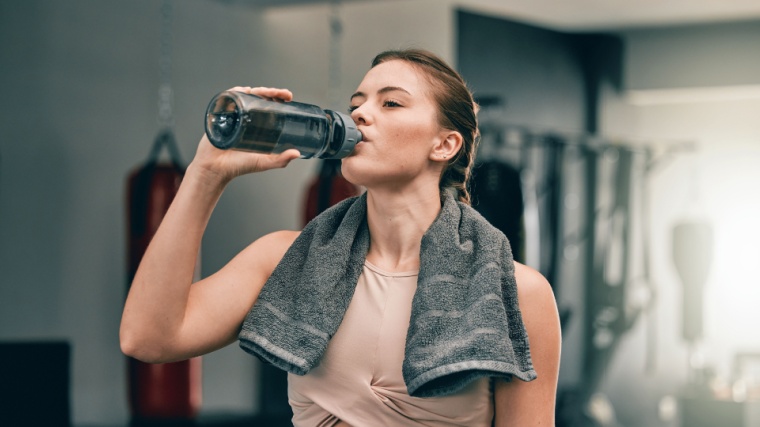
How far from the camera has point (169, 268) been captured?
1.33m

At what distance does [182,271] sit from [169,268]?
18 mm

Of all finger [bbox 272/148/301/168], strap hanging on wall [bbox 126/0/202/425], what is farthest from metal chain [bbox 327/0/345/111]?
finger [bbox 272/148/301/168]

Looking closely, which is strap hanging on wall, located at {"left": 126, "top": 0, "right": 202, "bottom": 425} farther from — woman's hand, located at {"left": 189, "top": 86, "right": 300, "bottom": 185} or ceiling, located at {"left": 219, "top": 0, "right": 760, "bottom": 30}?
woman's hand, located at {"left": 189, "top": 86, "right": 300, "bottom": 185}

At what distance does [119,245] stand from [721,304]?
10.4 feet

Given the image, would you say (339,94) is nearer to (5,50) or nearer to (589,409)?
(5,50)

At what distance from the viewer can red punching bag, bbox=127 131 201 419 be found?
351 cm

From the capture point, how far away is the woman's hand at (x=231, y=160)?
4.27 ft

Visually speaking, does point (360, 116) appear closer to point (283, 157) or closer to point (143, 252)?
point (283, 157)

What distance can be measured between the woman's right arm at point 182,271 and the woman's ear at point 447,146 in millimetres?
300

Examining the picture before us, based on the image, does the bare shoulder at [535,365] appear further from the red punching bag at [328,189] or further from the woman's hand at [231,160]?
the red punching bag at [328,189]

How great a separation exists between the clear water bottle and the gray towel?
185mm

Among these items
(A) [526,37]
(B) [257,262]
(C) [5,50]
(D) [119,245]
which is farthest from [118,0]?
(B) [257,262]

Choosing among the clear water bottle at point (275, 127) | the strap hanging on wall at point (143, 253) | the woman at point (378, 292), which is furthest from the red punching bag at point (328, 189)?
the clear water bottle at point (275, 127)

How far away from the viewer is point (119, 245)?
3922 mm
